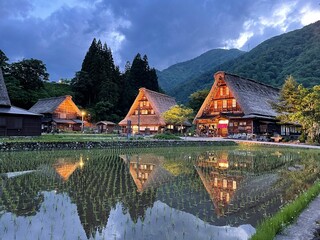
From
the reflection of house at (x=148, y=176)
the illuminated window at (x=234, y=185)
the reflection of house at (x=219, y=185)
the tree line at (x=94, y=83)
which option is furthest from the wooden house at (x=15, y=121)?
the tree line at (x=94, y=83)

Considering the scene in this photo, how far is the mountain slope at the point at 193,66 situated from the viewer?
93.6 metres

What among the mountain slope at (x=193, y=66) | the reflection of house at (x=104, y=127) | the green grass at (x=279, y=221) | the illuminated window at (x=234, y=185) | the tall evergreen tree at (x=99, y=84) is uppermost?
the mountain slope at (x=193, y=66)

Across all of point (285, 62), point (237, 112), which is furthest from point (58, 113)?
Result: point (285, 62)

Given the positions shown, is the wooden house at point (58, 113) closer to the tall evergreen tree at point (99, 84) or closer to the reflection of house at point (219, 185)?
the tall evergreen tree at point (99, 84)

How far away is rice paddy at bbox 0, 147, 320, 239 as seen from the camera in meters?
3.95

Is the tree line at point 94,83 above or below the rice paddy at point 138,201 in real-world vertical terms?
above

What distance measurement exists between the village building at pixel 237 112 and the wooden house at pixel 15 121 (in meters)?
17.2

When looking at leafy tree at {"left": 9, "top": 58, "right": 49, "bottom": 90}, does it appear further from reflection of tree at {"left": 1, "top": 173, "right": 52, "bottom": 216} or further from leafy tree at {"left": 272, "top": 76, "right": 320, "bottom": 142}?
reflection of tree at {"left": 1, "top": 173, "right": 52, "bottom": 216}

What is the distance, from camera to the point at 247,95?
29984 mm

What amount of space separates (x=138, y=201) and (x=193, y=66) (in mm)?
100014

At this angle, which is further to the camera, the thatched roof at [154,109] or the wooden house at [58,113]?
the wooden house at [58,113]

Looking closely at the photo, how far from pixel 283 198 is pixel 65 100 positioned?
3670 cm

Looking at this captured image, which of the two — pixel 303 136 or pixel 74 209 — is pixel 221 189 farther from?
pixel 303 136

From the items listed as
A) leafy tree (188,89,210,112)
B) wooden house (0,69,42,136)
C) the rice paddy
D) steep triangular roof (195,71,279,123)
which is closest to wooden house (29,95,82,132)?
wooden house (0,69,42,136)
